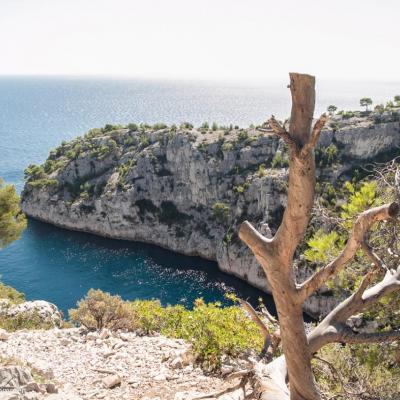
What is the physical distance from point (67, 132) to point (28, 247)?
339 feet

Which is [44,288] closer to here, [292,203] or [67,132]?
[292,203]

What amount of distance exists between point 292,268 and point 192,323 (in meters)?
9.22

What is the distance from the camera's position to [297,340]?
5.71 m

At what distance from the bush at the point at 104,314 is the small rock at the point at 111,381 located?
607cm

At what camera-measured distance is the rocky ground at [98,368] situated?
8.94 m

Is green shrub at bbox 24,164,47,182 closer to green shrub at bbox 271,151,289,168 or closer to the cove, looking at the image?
the cove

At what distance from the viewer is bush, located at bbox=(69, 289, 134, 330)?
54.8 ft

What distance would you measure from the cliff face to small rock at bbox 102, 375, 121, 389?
159 ft

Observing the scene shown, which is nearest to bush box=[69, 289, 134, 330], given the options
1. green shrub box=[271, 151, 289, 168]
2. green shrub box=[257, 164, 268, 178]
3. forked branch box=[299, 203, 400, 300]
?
forked branch box=[299, 203, 400, 300]

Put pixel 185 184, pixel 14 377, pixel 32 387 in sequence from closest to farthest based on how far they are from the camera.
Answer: pixel 14 377 < pixel 32 387 < pixel 185 184

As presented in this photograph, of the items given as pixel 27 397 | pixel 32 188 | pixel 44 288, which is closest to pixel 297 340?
pixel 27 397

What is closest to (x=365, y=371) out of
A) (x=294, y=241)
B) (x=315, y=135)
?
(x=294, y=241)

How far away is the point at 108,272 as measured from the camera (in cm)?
6012

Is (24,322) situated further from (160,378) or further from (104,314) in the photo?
(160,378)
